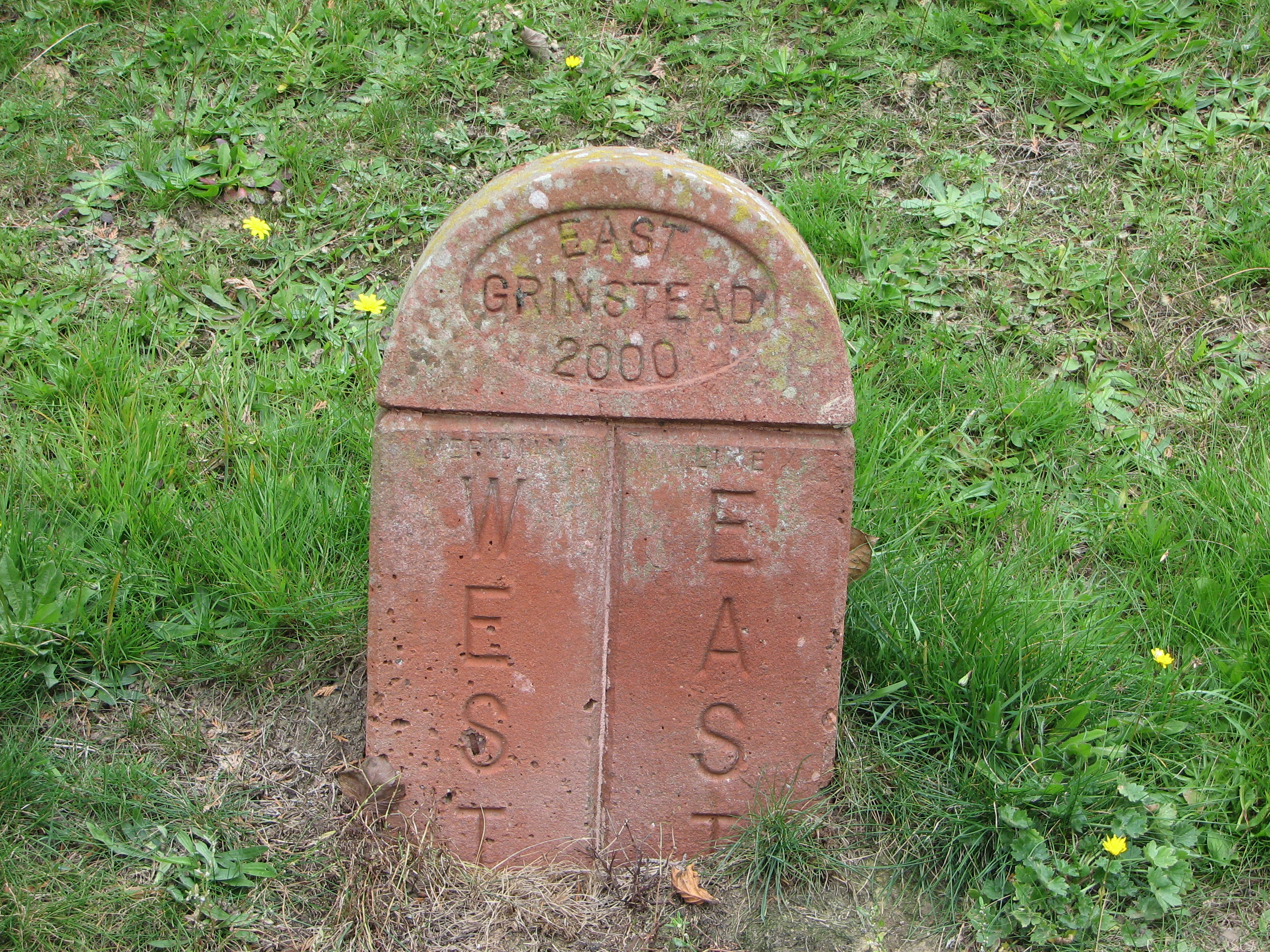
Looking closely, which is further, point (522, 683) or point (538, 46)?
point (538, 46)

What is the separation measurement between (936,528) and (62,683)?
2.28 metres

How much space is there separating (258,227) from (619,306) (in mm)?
1974

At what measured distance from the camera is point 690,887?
2520mm

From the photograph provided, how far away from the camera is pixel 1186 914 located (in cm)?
247

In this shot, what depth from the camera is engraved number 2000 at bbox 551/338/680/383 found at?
2.32 m

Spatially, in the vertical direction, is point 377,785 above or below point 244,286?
below

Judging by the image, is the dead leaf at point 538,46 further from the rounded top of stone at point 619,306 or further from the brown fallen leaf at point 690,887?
the brown fallen leaf at point 690,887

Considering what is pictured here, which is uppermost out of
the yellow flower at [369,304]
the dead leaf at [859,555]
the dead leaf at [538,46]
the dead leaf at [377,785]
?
the dead leaf at [538,46]

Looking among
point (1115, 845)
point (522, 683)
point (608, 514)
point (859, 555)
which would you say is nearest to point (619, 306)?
point (608, 514)

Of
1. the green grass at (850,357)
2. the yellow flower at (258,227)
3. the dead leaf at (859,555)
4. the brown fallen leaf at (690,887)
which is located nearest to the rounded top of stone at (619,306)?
the dead leaf at (859,555)

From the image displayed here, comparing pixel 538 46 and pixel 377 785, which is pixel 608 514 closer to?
pixel 377 785

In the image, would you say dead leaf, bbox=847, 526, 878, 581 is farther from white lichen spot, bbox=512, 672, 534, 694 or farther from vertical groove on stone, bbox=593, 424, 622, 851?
white lichen spot, bbox=512, 672, 534, 694

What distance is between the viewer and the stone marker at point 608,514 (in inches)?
89.1

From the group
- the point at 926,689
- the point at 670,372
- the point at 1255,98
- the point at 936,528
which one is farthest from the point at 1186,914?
the point at 1255,98
